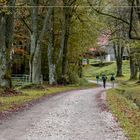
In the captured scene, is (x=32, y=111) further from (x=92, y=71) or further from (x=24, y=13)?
(x=92, y=71)

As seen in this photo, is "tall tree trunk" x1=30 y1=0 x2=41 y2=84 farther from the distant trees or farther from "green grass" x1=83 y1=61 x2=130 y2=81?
"green grass" x1=83 y1=61 x2=130 y2=81

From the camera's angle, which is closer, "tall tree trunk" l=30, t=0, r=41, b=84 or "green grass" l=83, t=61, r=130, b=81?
"tall tree trunk" l=30, t=0, r=41, b=84

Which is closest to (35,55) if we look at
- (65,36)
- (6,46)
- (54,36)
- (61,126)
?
(6,46)

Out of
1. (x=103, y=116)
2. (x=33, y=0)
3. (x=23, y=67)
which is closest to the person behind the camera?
(x=103, y=116)

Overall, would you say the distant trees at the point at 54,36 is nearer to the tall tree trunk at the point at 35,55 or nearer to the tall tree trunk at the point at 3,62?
the tall tree trunk at the point at 35,55

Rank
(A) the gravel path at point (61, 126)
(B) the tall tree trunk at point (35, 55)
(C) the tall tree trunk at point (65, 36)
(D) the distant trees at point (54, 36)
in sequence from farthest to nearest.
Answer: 1. (C) the tall tree trunk at point (65, 36)
2. (D) the distant trees at point (54, 36)
3. (B) the tall tree trunk at point (35, 55)
4. (A) the gravel path at point (61, 126)

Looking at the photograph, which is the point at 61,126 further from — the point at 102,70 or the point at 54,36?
the point at 102,70

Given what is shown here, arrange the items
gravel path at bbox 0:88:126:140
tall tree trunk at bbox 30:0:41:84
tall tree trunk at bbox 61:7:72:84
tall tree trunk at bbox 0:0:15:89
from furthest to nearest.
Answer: tall tree trunk at bbox 61:7:72:84
tall tree trunk at bbox 30:0:41:84
tall tree trunk at bbox 0:0:15:89
gravel path at bbox 0:88:126:140

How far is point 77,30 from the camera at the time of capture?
53281 mm

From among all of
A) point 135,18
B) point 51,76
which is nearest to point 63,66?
A: point 51,76

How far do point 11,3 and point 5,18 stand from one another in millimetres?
1217

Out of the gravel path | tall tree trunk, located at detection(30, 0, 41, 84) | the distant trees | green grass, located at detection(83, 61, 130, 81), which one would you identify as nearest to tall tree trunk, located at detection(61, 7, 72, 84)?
the distant trees

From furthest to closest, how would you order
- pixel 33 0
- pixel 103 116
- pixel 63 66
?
pixel 63 66
pixel 33 0
pixel 103 116

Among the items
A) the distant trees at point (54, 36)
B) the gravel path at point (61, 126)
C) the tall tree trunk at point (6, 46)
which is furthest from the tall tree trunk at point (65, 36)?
the gravel path at point (61, 126)
